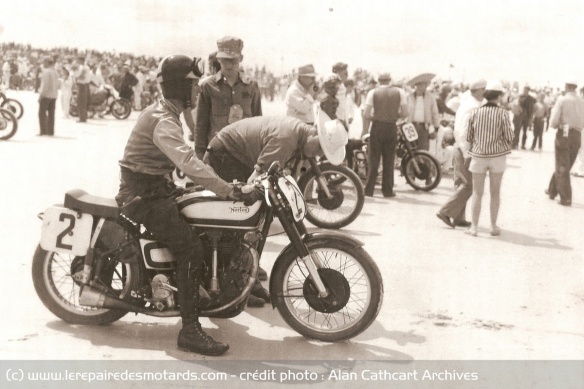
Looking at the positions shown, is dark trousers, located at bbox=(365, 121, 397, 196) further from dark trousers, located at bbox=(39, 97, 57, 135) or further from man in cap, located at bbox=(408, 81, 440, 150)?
dark trousers, located at bbox=(39, 97, 57, 135)

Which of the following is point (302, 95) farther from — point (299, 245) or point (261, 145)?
point (299, 245)

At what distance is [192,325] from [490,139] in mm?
4740

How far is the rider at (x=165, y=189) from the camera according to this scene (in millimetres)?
4910

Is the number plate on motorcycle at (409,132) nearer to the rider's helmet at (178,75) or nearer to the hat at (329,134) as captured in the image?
the hat at (329,134)

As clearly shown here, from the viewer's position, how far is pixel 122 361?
477 cm

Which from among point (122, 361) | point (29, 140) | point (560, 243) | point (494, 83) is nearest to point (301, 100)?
point (494, 83)

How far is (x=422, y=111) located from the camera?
1325cm

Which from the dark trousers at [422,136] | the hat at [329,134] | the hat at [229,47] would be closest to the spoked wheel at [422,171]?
the dark trousers at [422,136]

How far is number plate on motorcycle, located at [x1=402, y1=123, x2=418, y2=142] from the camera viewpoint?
1208cm

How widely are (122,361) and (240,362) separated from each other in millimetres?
687

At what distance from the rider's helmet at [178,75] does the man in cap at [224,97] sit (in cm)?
247

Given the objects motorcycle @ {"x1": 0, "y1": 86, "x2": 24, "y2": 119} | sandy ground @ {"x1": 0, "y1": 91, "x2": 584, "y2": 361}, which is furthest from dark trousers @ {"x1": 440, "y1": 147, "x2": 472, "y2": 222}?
motorcycle @ {"x1": 0, "y1": 86, "x2": 24, "y2": 119}

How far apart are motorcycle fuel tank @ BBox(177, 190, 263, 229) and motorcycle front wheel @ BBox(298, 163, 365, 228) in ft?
12.4

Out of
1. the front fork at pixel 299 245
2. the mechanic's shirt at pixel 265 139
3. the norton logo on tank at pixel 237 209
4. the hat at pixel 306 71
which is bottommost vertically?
the front fork at pixel 299 245
